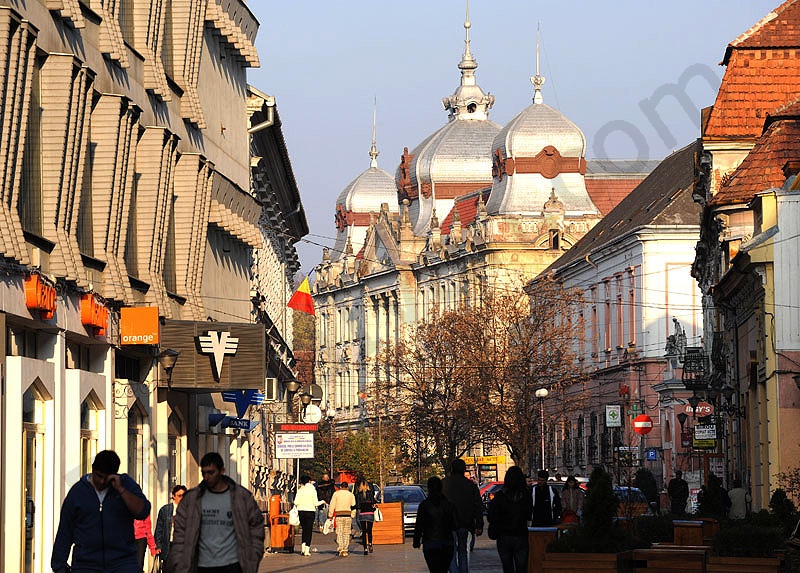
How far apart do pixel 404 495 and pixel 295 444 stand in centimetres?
1178

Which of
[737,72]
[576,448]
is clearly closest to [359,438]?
[576,448]

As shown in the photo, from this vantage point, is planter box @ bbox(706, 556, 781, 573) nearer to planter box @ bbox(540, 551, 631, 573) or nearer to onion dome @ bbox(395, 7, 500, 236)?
planter box @ bbox(540, 551, 631, 573)

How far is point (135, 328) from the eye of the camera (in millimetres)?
27750

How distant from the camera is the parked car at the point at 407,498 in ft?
175

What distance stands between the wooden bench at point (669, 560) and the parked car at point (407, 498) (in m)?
32.4

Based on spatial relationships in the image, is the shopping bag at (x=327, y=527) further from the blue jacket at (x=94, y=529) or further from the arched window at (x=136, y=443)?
the blue jacket at (x=94, y=529)

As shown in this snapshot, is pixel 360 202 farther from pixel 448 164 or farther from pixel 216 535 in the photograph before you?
pixel 216 535

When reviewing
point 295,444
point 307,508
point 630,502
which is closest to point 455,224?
point 295,444

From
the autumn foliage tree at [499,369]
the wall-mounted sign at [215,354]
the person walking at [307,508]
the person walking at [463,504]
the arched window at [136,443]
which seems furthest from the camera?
the autumn foliage tree at [499,369]

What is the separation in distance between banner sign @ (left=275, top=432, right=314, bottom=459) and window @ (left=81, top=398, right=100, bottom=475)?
684 inches

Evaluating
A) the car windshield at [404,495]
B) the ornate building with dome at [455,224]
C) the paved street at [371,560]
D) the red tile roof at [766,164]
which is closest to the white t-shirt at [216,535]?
the paved street at [371,560]

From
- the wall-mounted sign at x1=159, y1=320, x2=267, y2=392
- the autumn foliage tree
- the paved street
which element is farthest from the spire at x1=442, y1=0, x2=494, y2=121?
the wall-mounted sign at x1=159, y1=320, x2=267, y2=392

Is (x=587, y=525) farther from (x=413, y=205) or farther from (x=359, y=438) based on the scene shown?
(x=413, y=205)

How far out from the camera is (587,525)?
69.1ft
